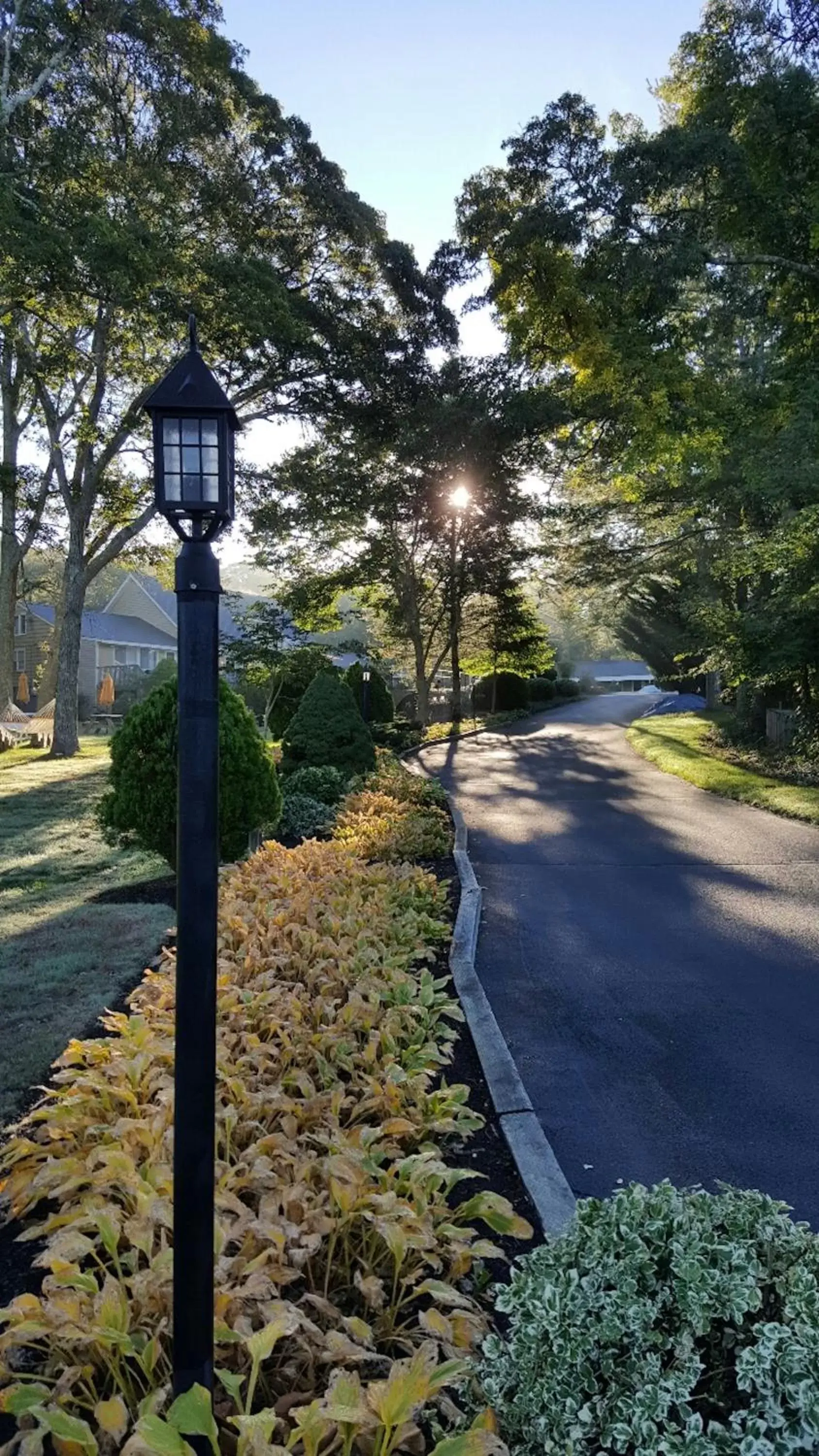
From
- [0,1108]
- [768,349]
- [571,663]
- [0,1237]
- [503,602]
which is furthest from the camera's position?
[571,663]

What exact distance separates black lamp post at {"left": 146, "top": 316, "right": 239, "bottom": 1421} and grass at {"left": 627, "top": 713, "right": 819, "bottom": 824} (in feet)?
34.5

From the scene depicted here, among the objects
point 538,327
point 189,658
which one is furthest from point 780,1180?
point 538,327

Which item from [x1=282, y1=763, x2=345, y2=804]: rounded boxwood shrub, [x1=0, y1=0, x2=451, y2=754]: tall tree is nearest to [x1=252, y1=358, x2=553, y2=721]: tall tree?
[x1=0, y1=0, x2=451, y2=754]: tall tree

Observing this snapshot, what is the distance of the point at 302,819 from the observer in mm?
9930

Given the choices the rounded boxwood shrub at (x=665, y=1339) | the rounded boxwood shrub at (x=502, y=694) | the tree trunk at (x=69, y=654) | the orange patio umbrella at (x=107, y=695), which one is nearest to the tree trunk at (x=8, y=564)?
the tree trunk at (x=69, y=654)

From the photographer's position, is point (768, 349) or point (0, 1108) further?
point (768, 349)

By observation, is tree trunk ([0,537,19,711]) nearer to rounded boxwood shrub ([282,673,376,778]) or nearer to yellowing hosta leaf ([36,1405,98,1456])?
rounded boxwood shrub ([282,673,376,778])

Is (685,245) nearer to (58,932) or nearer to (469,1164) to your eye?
(58,932)

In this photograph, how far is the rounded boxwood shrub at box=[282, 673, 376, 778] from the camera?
12.5 meters

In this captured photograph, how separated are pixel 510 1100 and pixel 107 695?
111ft

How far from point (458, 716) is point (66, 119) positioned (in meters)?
19.2

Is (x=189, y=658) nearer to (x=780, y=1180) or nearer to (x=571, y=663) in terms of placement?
(x=780, y=1180)

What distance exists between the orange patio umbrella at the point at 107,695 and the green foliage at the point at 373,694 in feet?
45.5

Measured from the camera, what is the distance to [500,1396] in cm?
179
